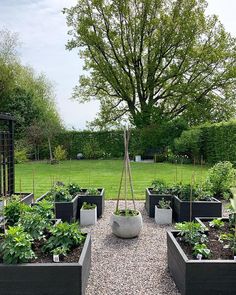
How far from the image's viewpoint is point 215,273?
2.61m

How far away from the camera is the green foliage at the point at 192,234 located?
312 cm

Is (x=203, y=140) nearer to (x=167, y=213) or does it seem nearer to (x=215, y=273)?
(x=167, y=213)

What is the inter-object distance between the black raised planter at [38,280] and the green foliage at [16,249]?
9cm

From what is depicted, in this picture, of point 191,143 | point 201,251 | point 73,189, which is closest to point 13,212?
point 73,189

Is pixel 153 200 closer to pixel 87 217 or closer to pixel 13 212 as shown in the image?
pixel 87 217

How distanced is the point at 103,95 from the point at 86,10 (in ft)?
17.9

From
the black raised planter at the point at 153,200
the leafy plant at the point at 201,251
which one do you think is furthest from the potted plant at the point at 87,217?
the leafy plant at the point at 201,251

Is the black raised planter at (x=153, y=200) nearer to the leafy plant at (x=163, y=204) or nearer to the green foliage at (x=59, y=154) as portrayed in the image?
the leafy plant at (x=163, y=204)

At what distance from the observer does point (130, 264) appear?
11.5ft

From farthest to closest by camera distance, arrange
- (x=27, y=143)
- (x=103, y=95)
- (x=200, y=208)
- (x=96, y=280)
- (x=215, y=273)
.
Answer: (x=103, y=95) → (x=27, y=143) → (x=200, y=208) → (x=96, y=280) → (x=215, y=273)

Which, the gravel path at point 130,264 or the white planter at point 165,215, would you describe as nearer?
the gravel path at point 130,264

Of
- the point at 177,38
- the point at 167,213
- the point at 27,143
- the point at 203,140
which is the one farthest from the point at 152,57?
the point at 167,213

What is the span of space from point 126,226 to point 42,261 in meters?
1.76

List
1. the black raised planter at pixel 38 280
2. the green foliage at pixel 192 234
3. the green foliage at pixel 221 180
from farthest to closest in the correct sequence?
the green foliage at pixel 221 180, the green foliage at pixel 192 234, the black raised planter at pixel 38 280
